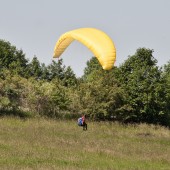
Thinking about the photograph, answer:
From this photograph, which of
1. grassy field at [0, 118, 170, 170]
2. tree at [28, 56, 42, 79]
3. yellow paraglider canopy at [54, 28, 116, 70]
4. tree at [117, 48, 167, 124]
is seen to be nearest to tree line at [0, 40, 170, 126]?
tree at [117, 48, 167, 124]

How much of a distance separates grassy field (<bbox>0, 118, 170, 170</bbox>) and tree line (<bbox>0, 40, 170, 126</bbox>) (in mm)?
6666

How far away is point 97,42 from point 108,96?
1944 cm

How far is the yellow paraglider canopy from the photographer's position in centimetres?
2127

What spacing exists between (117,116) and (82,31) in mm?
19513

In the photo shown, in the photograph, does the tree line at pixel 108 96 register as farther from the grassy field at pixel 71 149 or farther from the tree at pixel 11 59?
the tree at pixel 11 59

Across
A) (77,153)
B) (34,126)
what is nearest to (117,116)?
(34,126)

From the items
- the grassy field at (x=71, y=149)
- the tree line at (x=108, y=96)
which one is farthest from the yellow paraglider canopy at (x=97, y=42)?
the tree line at (x=108, y=96)

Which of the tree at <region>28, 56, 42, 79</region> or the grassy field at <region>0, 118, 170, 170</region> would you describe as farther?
the tree at <region>28, 56, 42, 79</region>

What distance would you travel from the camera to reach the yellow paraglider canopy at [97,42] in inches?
837

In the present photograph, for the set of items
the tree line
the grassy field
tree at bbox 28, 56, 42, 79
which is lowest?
the grassy field

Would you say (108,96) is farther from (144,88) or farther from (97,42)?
(97,42)

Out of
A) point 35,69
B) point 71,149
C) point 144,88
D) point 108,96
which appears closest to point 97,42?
point 71,149

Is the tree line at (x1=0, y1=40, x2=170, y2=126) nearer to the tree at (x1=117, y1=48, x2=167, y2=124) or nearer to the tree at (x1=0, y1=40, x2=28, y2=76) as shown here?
the tree at (x1=117, y1=48, x2=167, y2=124)

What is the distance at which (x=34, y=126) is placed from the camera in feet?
105
